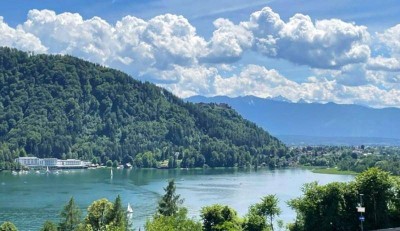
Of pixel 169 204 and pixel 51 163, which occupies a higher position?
pixel 51 163

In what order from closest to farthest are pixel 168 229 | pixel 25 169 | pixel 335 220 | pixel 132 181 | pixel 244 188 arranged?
1. pixel 168 229
2. pixel 335 220
3. pixel 244 188
4. pixel 132 181
5. pixel 25 169

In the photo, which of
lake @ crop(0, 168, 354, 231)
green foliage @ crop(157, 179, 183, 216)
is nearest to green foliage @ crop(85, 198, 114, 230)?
green foliage @ crop(157, 179, 183, 216)

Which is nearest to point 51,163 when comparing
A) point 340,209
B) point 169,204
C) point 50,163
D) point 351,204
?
point 50,163

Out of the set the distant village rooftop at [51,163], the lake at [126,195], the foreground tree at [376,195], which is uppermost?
the distant village rooftop at [51,163]

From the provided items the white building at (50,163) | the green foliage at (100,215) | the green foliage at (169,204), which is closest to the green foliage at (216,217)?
the green foliage at (100,215)

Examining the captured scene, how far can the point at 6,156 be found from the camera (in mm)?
179000

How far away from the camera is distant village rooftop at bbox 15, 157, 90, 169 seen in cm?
19000

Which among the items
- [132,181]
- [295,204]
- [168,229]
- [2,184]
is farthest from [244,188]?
[168,229]

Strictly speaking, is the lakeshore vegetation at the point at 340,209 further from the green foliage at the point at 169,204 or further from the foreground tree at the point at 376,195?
the green foliage at the point at 169,204

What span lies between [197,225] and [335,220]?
1014cm

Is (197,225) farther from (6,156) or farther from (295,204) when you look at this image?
(6,156)

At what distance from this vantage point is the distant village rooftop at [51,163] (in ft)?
623

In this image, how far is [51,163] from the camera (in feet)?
640

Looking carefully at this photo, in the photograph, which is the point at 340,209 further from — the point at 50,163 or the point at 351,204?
the point at 50,163
